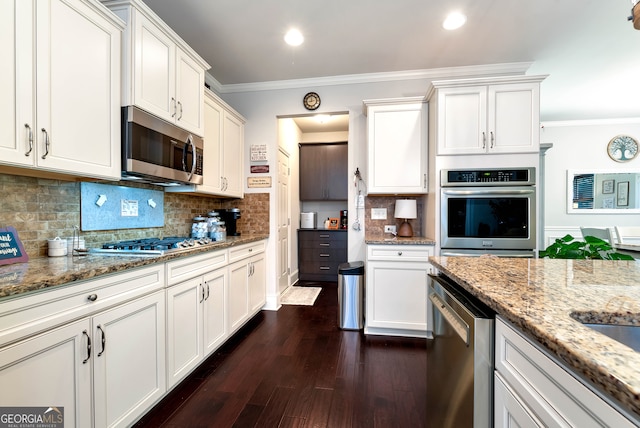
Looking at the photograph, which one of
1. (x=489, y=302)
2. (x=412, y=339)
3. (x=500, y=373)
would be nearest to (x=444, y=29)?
(x=489, y=302)

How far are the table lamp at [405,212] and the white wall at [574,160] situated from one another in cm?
356

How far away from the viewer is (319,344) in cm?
239

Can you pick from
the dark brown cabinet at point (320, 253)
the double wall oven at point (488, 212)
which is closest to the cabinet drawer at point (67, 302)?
the double wall oven at point (488, 212)

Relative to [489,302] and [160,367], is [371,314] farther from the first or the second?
[489,302]

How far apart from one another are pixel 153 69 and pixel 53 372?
172 centimetres

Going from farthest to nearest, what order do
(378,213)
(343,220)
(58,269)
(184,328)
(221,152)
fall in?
(343,220)
(378,213)
(221,152)
(184,328)
(58,269)

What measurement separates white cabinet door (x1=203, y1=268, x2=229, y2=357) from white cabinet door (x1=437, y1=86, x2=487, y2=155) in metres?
2.21

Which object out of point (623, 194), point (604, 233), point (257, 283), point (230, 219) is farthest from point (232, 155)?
point (623, 194)

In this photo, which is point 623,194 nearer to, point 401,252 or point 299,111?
point 401,252

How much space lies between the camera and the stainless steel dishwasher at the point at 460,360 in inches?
33.0

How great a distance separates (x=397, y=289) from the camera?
253 centimetres

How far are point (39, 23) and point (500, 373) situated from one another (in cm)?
226

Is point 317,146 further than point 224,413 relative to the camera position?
Yes

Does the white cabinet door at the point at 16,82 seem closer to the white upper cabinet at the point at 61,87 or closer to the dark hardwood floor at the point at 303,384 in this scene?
the white upper cabinet at the point at 61,87
